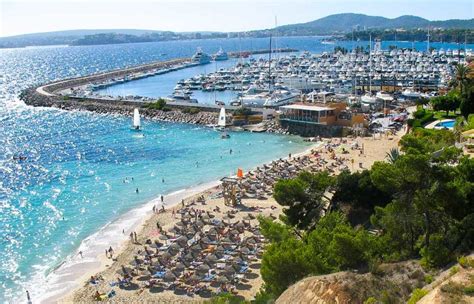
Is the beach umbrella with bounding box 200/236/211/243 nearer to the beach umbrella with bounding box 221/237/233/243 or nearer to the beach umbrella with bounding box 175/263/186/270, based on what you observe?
the beach umbrella with bounding box 221/237/233/243

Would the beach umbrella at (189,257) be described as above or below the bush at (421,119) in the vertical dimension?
below

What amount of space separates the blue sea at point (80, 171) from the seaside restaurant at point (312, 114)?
2.77 m

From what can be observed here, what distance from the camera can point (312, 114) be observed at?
53719 millimetres

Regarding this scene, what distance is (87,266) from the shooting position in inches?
1012

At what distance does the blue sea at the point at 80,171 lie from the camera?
92.5 feet

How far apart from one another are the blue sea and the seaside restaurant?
277 centimetres

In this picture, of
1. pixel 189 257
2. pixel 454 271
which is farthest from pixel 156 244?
pixel 454 271

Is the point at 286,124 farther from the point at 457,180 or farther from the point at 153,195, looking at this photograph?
the point at 457,180

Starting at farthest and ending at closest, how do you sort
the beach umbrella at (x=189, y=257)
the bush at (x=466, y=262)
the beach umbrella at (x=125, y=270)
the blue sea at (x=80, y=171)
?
the blue sea at (x=80, y=171)
the beach umbrella at (x=189, y=257)
the beach umbrella at (x=125, y=270)
the bush at (x=466, y=262)

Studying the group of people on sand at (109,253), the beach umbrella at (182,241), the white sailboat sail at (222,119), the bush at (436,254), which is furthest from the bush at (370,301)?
the white sailboat sail at (222,119)

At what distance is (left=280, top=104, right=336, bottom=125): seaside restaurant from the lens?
53.2 m

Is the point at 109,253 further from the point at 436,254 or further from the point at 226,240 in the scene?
the point at 436,254

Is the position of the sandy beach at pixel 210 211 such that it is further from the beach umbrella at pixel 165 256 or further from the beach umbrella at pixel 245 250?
the beach umbrella at pixel 165 256

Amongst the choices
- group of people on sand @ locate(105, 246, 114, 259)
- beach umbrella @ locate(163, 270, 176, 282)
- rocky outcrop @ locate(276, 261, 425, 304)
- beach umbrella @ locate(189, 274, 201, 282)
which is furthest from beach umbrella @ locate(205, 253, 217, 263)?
rocky outcrop @ locate(276, 261, 425, 304)
